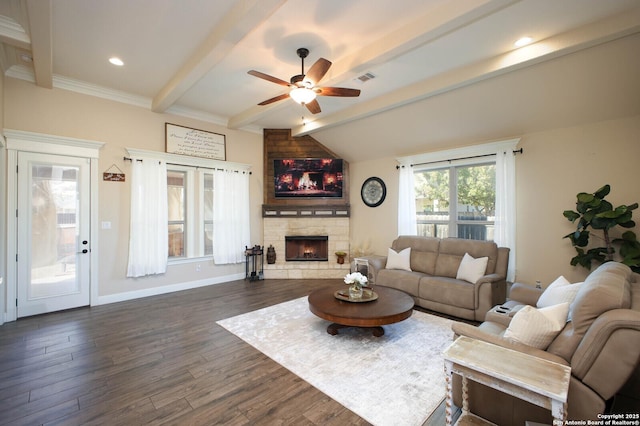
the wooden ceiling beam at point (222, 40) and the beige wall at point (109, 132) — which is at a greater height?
the wooden ceiling beam at point (222, 40)

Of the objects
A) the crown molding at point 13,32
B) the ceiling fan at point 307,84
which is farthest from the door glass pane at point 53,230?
the ceiling fan at point 307,84

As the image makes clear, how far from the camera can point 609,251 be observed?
3.64m

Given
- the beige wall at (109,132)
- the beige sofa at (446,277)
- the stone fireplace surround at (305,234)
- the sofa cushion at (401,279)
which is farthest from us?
the stone fireplace surround at (305,234)

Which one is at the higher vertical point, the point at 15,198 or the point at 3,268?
the point at 15,198

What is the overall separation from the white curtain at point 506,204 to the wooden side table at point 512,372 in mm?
3381

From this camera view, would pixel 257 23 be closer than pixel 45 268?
Yes

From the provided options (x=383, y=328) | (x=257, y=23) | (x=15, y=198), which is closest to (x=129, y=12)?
(x=257, y=23)

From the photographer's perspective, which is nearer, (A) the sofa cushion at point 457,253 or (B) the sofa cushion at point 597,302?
(B) the sofa cushion at point 597,302

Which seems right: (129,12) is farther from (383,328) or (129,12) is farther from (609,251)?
(609,251)

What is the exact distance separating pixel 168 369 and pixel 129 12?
354 cm

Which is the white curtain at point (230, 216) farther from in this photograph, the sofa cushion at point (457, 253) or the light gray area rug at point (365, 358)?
the sofa cushion at point (457, 253)

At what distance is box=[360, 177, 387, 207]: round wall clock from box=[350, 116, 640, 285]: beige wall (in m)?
2.60

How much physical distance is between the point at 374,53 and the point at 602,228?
3577 millimetres

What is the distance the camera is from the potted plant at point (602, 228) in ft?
11.3
